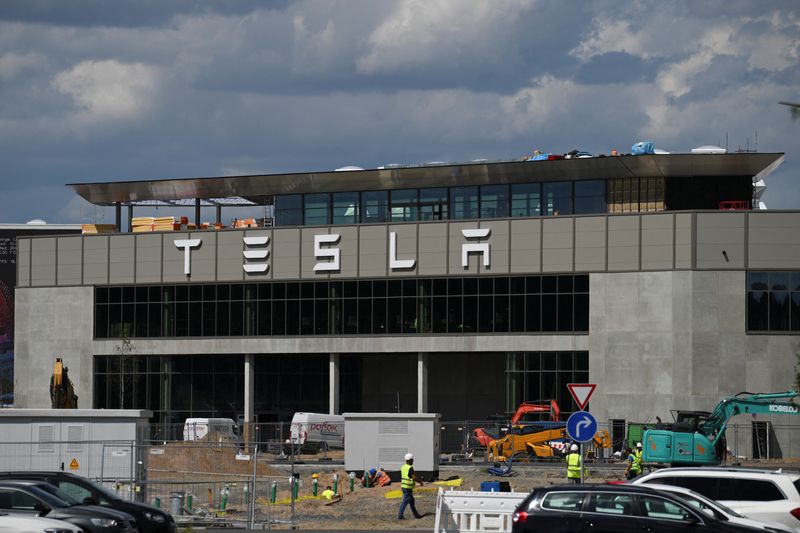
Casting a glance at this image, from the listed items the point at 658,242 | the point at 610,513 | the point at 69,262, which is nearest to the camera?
the point at 610,513

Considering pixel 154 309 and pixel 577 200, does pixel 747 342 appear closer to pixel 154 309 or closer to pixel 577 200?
pixel 577 200

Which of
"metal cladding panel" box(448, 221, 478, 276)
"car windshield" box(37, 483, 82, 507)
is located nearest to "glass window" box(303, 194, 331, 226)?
"metal cladding panel" box(448, 221, 478, 276)

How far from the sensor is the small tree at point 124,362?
8081 cm

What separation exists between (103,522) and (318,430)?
4785 centimetres

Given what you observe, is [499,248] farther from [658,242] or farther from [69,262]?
[69,262]

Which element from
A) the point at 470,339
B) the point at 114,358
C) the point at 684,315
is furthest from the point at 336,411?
the point at 684,315

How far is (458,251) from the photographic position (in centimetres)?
7488

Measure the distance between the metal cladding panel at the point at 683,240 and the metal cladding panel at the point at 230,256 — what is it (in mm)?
25718

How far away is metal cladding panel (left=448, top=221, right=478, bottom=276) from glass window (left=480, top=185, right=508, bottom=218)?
269cm

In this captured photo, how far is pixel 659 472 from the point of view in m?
27.6

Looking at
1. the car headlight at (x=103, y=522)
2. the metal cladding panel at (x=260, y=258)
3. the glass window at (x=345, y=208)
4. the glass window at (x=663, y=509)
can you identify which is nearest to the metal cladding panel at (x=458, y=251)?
the glass window at (x=345, y=208)

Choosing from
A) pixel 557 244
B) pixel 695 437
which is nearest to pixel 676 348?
pixel 557 244

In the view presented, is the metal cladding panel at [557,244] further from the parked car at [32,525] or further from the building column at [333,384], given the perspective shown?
the parked car at [32,525]

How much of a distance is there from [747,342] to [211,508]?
38012mm
